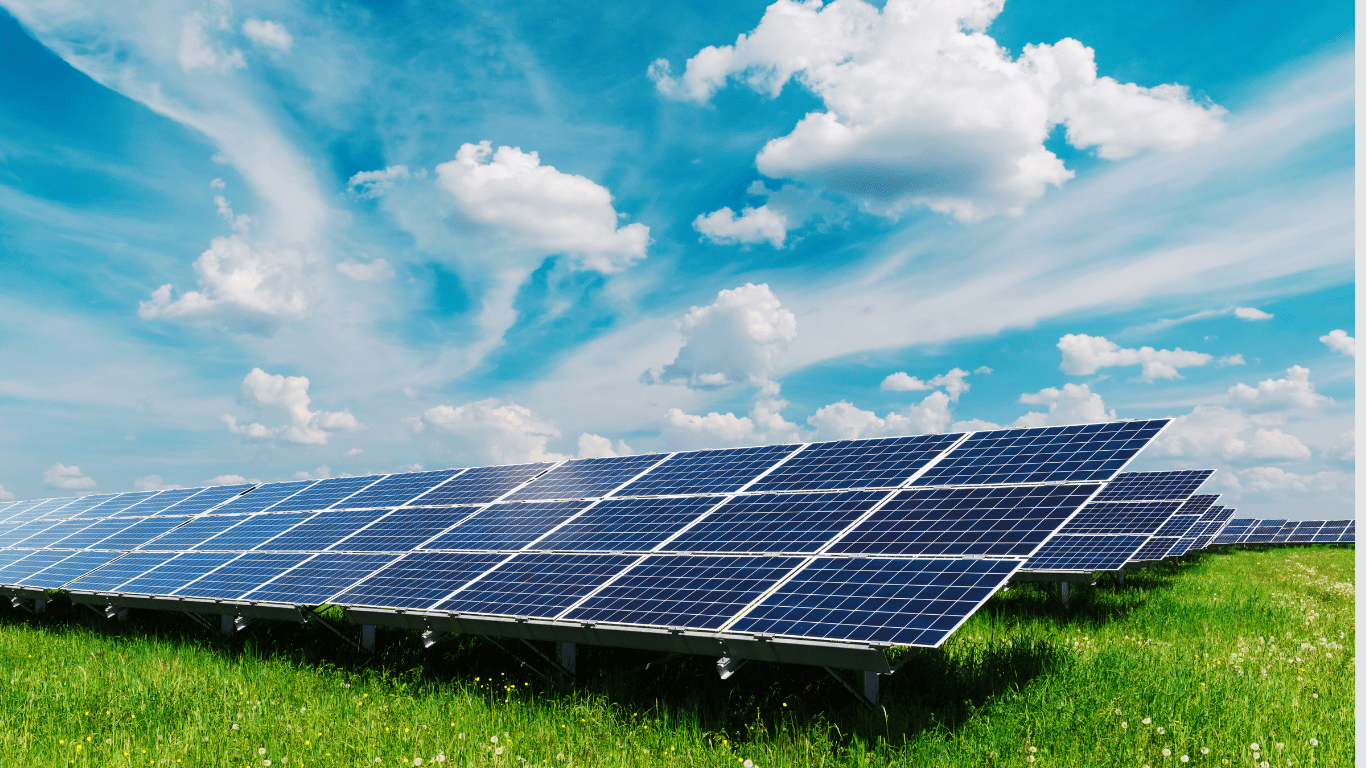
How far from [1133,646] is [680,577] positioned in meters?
8.80

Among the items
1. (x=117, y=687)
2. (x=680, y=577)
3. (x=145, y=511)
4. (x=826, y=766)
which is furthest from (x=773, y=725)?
(x=145, y=511)

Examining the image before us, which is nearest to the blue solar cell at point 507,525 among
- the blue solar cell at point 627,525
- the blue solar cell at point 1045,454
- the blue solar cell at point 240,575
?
the blue solar cell at point 627,525

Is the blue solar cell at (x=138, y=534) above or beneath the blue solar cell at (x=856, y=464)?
beneath

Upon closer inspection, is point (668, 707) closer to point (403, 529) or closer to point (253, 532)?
point (403, 529)

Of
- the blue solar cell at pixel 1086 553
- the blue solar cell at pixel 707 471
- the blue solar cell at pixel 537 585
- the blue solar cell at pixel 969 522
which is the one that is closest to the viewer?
the blue solar cell at pixel 969 522

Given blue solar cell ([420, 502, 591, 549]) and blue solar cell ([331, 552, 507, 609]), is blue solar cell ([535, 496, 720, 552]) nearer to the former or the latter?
blue solar cell ([420, 502, 591, 549])

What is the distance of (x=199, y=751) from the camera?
9.60m

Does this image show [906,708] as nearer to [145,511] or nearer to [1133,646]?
[1133,646]

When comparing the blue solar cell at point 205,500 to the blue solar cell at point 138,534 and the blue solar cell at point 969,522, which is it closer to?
the blue solar cell at point 138,534

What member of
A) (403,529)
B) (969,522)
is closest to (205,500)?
(403,529)

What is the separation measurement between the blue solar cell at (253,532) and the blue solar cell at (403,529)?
2534 mm

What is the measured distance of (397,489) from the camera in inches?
880

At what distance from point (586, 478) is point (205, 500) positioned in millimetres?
15909

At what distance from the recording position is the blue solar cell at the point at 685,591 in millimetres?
10016
